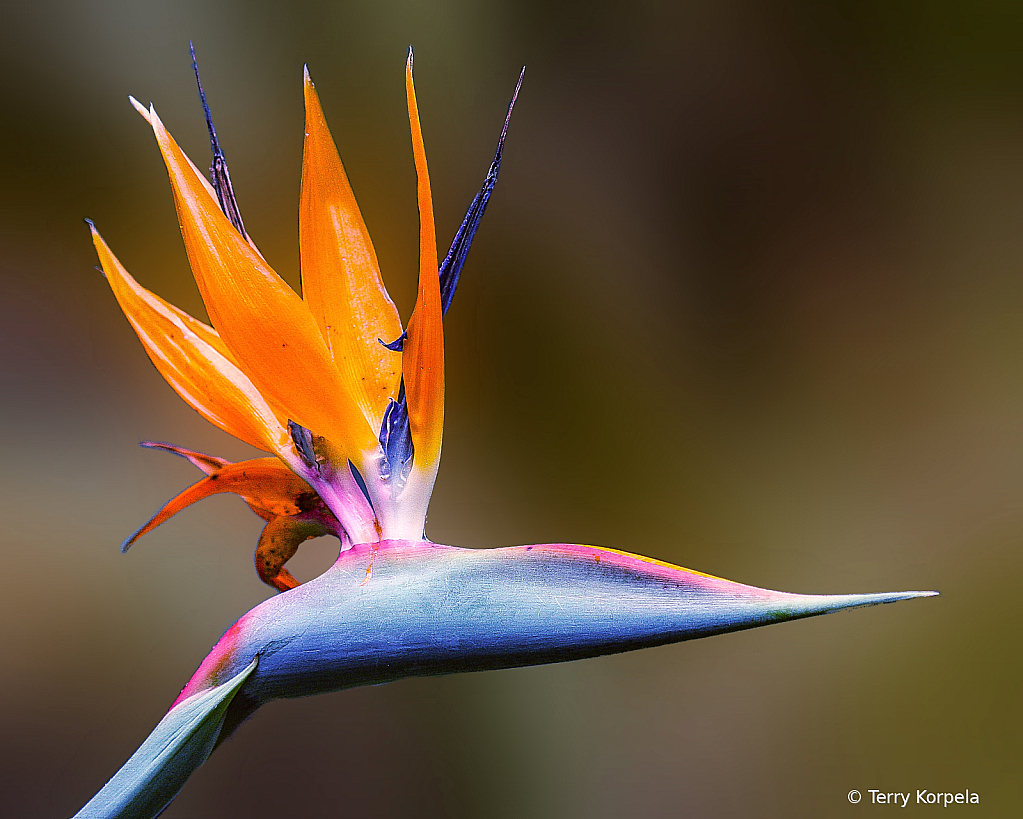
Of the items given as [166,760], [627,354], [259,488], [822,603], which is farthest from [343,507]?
[627,354]

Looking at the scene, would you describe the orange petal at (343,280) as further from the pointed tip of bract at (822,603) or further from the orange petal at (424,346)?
the pointed tip of bract at (822,603)

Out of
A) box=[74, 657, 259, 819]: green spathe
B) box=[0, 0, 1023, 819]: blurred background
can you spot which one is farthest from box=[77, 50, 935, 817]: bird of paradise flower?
box=[0, 0, 1023, 819]: blurred background

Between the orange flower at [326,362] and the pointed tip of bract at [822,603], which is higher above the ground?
the orange flower at [326,362]

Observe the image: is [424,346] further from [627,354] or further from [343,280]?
[627,354]

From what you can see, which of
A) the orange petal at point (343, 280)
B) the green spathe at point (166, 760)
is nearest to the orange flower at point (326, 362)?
the orange petal at point (343, 280)

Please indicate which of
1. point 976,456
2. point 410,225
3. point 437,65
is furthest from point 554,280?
point 976,456

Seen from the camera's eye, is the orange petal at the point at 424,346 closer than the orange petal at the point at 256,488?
Yes
